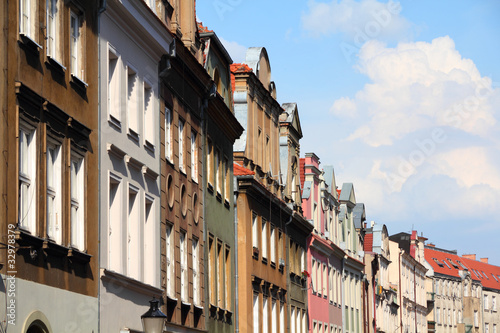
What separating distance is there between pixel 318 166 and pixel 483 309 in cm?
7956

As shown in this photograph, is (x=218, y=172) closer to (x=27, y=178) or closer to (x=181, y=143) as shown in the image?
(x=181, y=143)

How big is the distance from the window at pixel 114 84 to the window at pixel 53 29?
3.33 metres

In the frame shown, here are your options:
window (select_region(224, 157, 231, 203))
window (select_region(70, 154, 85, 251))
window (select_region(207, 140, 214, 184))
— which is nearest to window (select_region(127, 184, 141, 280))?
window (select_region(70, 154, 85, 251))

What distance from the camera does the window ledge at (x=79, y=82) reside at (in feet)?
61.7

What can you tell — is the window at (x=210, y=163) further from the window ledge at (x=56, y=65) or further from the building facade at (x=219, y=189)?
the window ledge at (x=56, y=65)

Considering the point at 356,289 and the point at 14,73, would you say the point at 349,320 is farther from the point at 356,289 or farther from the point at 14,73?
the point at 14,73

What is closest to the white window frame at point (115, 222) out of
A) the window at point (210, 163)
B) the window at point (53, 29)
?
the window at point (53, 29)

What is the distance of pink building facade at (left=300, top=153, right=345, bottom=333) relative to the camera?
5069 centimetres

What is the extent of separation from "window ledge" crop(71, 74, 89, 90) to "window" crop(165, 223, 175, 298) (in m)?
6.99

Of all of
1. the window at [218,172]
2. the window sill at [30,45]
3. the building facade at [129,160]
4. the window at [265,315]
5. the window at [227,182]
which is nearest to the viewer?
the window sill at [30,45]

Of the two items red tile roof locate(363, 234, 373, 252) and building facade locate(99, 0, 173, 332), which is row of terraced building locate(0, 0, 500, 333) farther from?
red tile roof locate(363, 234, 373, 252)

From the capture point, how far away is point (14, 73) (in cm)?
1572

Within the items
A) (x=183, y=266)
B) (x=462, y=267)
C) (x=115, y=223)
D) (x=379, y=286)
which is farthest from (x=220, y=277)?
(x=462, y=267)

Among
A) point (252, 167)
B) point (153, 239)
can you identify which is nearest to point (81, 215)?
point (153, 239)
